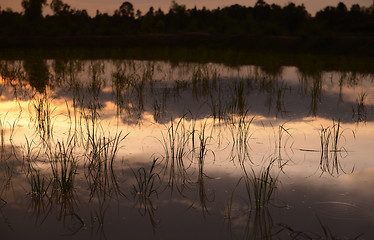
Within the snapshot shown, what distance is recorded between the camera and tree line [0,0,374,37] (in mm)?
27688

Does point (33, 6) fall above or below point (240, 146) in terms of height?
above

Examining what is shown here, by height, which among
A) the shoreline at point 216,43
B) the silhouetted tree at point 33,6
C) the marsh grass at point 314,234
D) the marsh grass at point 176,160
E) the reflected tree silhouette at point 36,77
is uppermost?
the silhouetted tree at point 33,6

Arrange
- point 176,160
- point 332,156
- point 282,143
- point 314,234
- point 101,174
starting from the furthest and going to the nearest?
1. point 282,143
2. point 332,156
3. point 176,160
4. point 101,174
5. point 314,234

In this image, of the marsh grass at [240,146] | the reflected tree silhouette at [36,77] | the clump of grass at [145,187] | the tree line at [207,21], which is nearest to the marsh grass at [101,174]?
the clump of grass at [145,187]

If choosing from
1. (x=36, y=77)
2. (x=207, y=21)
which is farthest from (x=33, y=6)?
(x=36, y=77)

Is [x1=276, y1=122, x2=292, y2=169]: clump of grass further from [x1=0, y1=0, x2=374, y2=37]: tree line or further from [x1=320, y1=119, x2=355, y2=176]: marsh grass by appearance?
[x1=0, y1=0, x2=374, y2=37]: tree line

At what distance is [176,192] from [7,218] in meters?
1.16

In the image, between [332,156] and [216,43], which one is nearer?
[332,156]

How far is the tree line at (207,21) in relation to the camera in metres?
27.7

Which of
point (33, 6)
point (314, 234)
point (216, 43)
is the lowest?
point (314, 234)

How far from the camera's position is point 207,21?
44594mm

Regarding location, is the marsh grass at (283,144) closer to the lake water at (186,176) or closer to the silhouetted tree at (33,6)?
the lake water at (186,176)

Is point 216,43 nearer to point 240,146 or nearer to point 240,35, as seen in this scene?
point 240,35

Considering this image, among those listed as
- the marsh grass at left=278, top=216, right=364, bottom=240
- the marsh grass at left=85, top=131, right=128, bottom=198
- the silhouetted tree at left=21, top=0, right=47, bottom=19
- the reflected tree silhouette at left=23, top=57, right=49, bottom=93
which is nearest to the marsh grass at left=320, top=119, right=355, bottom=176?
the marsh grass at left=278, top=216, right=364, bottom=240
